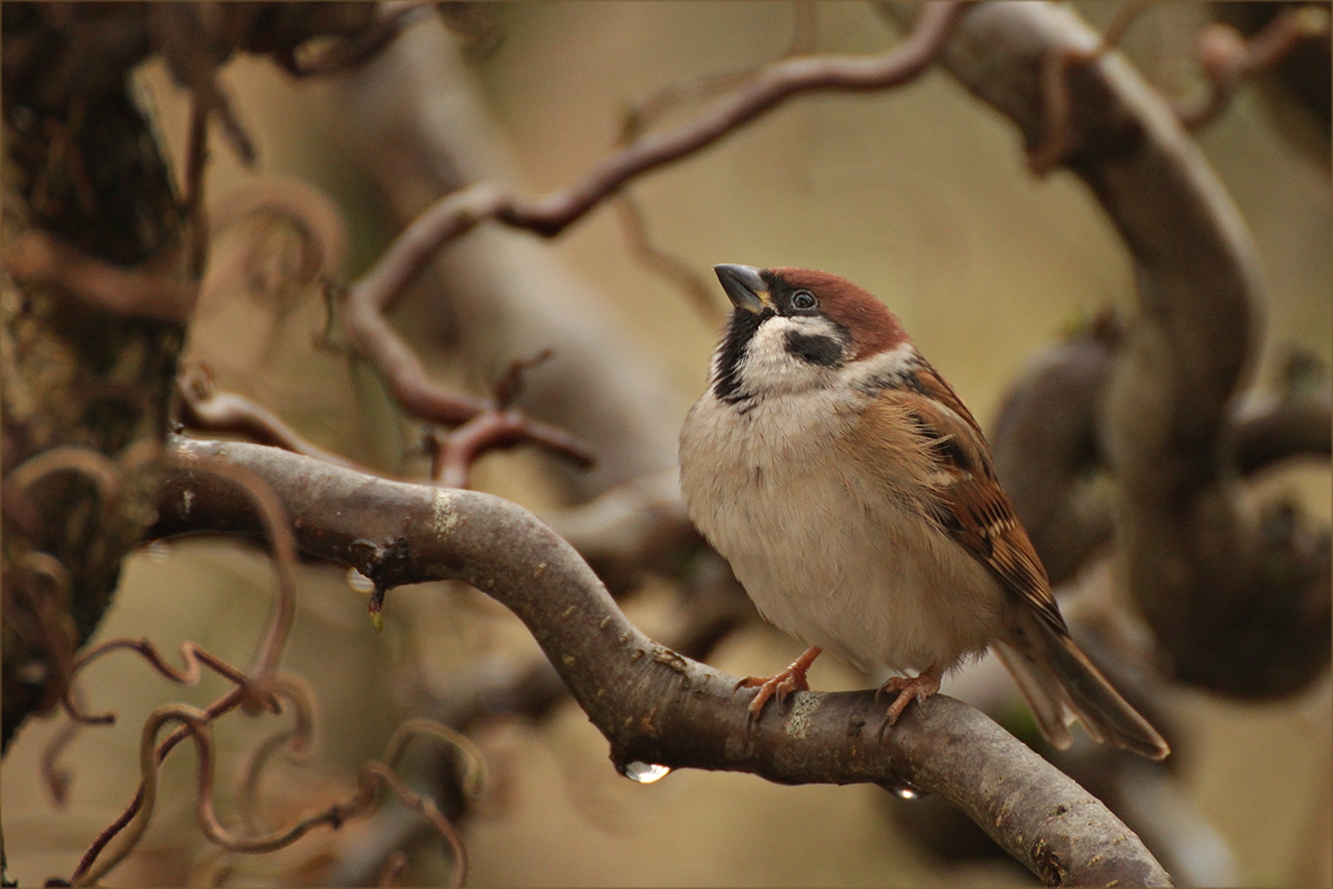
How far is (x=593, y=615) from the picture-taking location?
5.49 ft

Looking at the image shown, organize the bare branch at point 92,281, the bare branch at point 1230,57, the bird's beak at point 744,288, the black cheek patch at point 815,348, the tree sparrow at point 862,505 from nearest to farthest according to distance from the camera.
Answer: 1. the bare branch at point 92,281
2. the tree sparrow at point 862,505
3. the black cheek patch at point 815,348
4. the bird's beak at point 744,288
5. the bare branch at point 1230,57

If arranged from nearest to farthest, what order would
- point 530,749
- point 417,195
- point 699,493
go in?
point 699,493
point 530,749
point 417,195

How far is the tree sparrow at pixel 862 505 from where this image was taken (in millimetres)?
2266

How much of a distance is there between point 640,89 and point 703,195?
2.19ft

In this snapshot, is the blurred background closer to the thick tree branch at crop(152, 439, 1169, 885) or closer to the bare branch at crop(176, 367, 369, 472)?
the bare branch at crop(176, 367, 369, 472)

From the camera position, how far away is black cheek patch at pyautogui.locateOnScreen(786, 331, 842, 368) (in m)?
2.53

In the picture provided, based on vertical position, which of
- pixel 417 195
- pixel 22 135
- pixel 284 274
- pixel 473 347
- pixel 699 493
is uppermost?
pixel 22 135

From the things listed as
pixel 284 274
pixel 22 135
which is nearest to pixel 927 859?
pixel 284 274

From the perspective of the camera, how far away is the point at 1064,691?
8.73 feet

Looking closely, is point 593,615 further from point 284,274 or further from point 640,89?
point 640,89

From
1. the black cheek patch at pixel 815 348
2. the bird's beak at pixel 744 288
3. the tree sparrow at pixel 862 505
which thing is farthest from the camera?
the bird's beak at pixel 744 288

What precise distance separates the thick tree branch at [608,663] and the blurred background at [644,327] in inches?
72.6

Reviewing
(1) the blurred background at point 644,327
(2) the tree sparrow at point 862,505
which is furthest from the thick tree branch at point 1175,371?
(2) the tree sparrow at point 862,505

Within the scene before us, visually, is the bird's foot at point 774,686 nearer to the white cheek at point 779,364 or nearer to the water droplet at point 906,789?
the water droplet at point 906,789
